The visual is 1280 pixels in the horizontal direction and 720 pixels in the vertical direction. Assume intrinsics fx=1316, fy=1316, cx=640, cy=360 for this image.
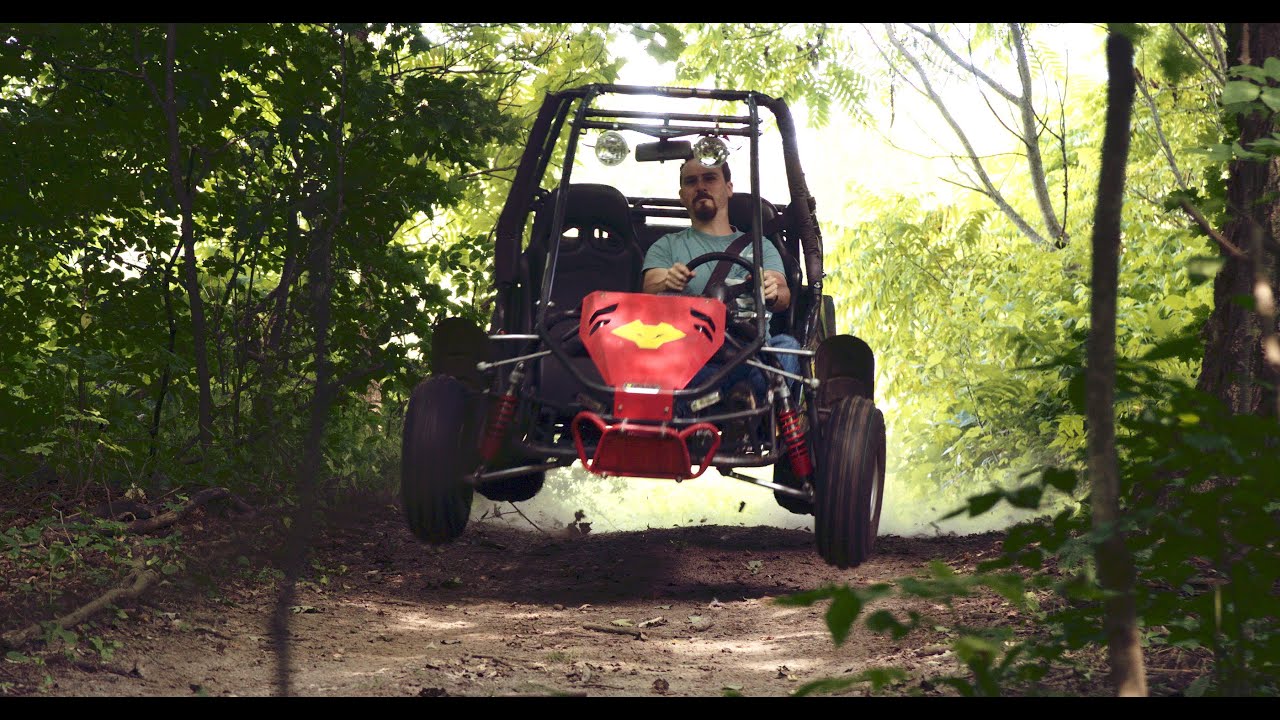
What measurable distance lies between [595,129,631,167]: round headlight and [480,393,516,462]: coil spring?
3.81 ft

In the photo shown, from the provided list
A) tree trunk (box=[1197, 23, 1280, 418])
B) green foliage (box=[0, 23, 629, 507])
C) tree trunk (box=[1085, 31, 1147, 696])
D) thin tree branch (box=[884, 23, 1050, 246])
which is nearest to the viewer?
tree trunk (box=[1085, 31, 1147, 696])

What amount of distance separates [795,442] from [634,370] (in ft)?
2.57

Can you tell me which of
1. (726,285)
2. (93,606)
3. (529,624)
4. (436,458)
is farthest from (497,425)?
(93,606)

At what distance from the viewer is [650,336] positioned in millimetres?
5570

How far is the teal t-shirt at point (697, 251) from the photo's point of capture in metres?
6.39

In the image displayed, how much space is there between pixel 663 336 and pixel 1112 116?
300 centimetres

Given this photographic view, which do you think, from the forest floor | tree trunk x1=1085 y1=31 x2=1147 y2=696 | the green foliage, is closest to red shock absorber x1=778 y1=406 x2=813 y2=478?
the forest floor

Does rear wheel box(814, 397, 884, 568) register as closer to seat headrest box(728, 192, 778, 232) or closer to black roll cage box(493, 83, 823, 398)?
black roll cage box(493, 83, 823, 398)

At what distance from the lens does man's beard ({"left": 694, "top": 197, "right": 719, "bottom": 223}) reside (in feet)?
21.5

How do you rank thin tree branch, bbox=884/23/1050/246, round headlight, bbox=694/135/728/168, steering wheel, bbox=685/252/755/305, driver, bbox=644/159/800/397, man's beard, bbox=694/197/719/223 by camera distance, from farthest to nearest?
thin tree branch, bbox=884/23/1050/246, man's beard, bbox=694/197/719/223, driver, bbox=644/159/800/397, round headlight, bbox=694/135/728/168, steering wheel, bbox=685/252/755/305

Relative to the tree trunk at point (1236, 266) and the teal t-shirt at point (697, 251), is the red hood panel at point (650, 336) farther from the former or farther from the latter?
the tree trunk at point (1236, 266)

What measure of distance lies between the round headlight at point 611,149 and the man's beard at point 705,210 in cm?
71
